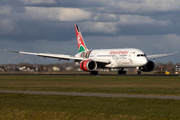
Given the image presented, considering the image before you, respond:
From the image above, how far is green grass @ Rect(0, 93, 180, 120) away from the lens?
19797mm

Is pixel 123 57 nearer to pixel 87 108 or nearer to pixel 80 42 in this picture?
pixel 80 42

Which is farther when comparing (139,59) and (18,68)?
(18,68)

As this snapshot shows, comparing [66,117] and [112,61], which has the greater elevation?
[112,61]

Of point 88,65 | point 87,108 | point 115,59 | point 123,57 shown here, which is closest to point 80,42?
point 88,65

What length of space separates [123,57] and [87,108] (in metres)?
47.7

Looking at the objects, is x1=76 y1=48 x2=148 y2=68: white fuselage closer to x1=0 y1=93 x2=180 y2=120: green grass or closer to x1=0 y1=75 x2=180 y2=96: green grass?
x1=0 y1=75 x2=180 y2=96: green grass

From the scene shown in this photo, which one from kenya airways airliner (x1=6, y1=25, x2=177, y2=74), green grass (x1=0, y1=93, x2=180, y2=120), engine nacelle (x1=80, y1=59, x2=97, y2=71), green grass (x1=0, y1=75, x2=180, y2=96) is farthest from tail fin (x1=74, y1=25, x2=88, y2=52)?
green grass (x1=0, y1=93, x2=180, y2=120)

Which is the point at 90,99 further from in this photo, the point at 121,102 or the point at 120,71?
the point at 120,71

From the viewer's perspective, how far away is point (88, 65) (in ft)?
233

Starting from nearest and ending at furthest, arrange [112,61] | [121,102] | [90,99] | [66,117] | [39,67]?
[66,117] < [121,102] < [90,99] < [112,61] < [39,67]

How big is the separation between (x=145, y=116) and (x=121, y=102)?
590cm

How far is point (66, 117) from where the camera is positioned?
20531mm

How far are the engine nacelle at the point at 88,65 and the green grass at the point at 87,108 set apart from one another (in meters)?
42.4

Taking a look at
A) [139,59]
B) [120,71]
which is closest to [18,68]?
[120,71]
